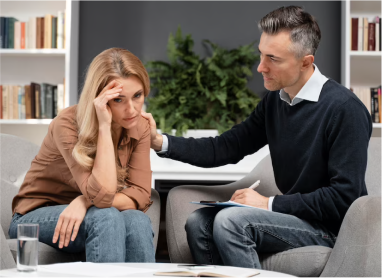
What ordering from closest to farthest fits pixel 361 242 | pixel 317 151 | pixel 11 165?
pixel 361 242 < pixel 317 151 < pixel 11 165

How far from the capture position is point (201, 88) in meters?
3.62

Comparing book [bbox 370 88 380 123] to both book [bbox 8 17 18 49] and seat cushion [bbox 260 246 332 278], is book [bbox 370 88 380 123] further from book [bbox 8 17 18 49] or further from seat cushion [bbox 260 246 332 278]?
book [bbox 8 17 18 49]

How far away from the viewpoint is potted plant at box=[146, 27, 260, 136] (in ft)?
11.8

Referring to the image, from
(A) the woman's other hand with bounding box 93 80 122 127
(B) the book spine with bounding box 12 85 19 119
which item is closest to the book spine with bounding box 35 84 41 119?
(B) the book spine with bounding box 12 85 19 119

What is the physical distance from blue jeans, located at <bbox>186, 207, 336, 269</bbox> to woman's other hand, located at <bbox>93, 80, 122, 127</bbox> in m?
0.52

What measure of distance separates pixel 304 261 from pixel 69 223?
79 centimetres

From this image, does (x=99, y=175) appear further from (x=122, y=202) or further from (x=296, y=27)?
(x=296, y=27)

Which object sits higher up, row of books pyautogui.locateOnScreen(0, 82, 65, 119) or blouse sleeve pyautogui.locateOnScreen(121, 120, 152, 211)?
row of books pyautogui.locateOnScreen(0, 82, 65, 119)

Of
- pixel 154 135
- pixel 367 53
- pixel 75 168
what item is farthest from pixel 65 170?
pixel 367 53

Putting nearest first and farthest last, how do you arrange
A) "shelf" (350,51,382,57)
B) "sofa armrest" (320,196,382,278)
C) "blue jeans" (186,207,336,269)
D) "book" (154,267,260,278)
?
"book" (154,267,260,278)
"sofa armrest" (320,196,382,278)
"blue jeans" (186,207,336,269)
"shelf" (350,51,382,57)

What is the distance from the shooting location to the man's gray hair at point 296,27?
1981 mm

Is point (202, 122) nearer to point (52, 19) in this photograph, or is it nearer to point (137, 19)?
point (137, 19)

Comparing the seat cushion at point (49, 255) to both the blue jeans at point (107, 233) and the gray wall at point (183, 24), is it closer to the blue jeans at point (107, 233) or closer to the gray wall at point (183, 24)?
the blue jeans at point (107, 233)

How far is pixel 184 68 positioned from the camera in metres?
3.75
